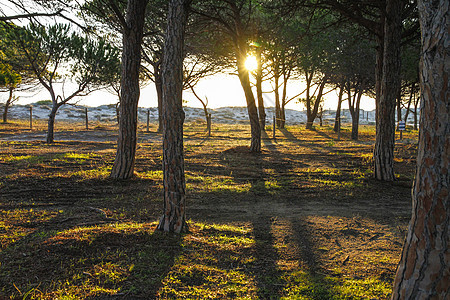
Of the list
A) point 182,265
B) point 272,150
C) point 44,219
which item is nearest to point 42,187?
point 44,219

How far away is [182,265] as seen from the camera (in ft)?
10.7

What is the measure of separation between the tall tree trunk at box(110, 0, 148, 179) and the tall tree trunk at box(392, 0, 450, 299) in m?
5.93

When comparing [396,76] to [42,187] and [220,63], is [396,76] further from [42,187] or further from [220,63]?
[220,63]

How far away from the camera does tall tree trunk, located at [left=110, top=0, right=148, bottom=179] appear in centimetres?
688

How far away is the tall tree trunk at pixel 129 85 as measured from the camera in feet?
22.6

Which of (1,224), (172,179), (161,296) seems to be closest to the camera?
(161,296)

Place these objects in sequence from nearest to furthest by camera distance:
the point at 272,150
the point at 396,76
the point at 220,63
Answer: the point at 396,76, the point at 272,150, the point at 220,63

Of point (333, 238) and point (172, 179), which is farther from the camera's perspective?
point (333, 238)

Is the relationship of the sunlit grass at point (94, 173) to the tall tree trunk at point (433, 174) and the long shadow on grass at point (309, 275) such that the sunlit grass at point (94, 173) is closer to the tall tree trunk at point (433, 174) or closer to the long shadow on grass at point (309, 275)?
the long shadow on grass at point (309, 275)

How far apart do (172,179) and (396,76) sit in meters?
5.84

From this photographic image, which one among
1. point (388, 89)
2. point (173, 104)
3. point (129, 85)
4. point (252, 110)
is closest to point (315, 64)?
point (252, 110)

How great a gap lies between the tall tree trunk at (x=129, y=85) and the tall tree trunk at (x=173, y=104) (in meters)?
3.32

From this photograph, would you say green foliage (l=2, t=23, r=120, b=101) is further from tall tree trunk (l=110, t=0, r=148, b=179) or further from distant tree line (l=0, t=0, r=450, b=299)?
tall tree trunk (l=110, t=0, r=148, b=179)

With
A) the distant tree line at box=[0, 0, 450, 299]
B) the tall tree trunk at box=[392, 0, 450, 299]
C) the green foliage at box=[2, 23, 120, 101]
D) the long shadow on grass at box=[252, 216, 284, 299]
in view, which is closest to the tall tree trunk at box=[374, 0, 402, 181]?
the distant tree line at box=[0, 0, 450, 299]
